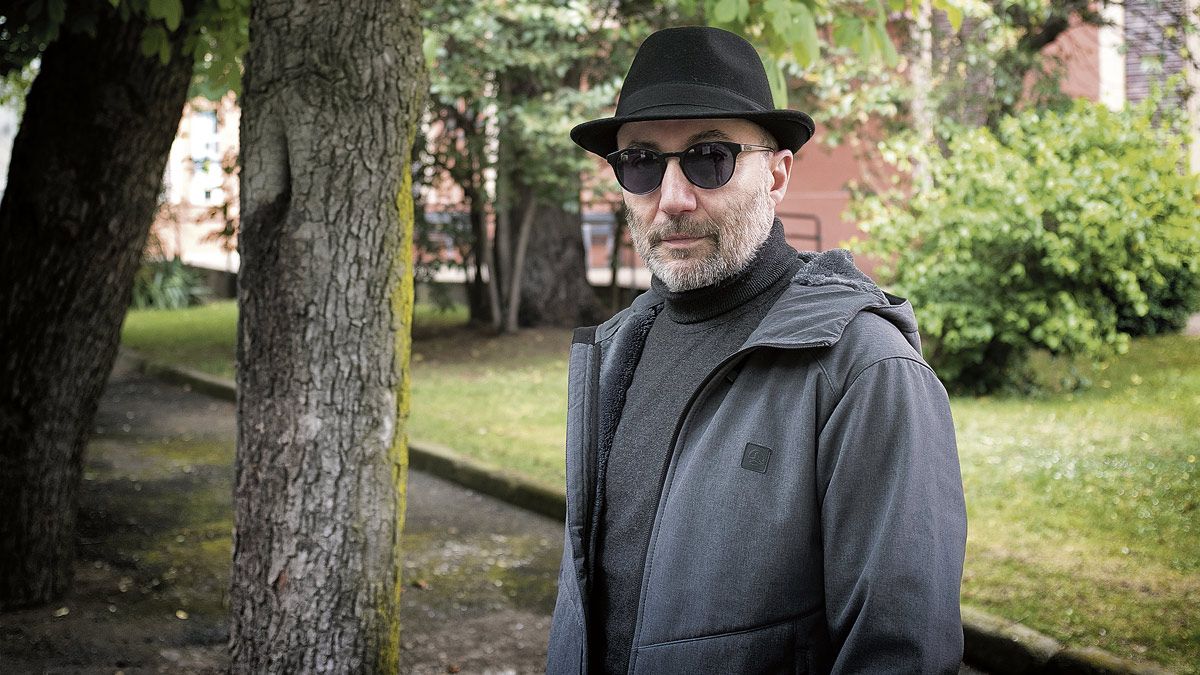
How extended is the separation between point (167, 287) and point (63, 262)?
17.4 m

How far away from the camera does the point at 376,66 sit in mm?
3871

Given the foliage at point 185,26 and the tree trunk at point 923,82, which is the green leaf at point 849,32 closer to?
the foliage at point 185,26

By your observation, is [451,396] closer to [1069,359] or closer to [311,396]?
[1069,359]

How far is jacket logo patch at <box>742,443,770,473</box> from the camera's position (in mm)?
2031

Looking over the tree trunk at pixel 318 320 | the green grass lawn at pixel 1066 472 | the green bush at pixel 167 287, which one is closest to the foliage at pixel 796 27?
the tree trunk at pixel 318 320

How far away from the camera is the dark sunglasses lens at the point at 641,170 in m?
2.34

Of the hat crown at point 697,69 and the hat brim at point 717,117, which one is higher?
the hat crown at point 697,69

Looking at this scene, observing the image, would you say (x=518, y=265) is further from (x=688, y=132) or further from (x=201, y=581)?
(x=688, y=132)

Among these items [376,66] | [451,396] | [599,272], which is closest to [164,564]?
[376,66]

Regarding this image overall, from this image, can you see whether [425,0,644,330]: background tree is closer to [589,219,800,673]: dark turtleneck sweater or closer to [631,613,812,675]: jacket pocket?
[589,219,800,673]: dark turtleneck sweater

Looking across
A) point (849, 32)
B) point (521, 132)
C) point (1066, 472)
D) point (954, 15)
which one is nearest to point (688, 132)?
point (849, 32)

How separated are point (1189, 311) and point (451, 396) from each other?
28.8ft

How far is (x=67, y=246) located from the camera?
5461 mm

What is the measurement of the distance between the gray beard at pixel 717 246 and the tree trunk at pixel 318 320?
1.80 metres
